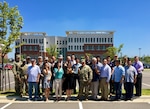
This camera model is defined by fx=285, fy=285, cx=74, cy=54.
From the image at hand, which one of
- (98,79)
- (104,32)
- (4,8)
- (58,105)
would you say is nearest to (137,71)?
(98,79)

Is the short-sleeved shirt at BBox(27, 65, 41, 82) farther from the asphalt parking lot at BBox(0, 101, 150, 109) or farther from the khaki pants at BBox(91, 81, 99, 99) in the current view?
the khaki pants at BBox(91, 81, 99, 99)

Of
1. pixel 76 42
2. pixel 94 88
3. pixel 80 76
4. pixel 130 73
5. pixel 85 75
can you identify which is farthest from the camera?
pixel 76 42

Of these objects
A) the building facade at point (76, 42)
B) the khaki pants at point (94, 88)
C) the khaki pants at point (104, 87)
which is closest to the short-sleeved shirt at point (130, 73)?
the khaki pants at point (104, 87)

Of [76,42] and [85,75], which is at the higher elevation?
[76,42]

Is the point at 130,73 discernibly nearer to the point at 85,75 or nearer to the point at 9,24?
the point at 85,75

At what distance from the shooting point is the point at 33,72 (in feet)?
44.1

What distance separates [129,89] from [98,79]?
5.11 feet

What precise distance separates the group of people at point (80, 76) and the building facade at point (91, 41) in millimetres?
84837

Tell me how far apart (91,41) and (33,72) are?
86.5 m

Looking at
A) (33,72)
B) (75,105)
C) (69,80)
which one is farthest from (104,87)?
(33,72)

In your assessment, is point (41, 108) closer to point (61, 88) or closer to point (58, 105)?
point (58, 105)

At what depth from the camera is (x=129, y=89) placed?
13672 mm

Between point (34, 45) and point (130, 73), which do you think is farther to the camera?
point (34, 45)

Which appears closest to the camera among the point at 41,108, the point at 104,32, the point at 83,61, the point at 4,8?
the point at 41,108
